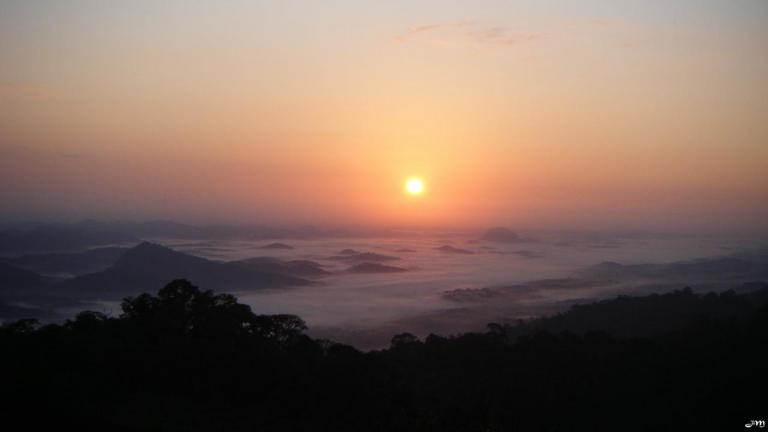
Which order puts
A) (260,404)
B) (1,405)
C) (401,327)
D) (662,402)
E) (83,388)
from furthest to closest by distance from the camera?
(401,327) < (662,402) < (260,404) < (83,388) < (1,405)

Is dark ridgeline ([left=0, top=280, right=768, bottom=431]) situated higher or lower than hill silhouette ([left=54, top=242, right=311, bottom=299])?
lower

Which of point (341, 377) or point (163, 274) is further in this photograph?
point (163, 274)

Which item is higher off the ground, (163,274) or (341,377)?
(163,274)

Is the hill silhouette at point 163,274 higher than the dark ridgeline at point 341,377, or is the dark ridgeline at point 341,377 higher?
the hill silhouette at point 163,274

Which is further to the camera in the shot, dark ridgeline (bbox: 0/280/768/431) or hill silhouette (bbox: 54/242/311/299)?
hill silhouette (bbox: 54/242/311/299)

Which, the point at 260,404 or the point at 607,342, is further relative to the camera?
the point at 607,342

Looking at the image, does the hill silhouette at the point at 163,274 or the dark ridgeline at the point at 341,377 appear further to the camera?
the hill silhouette at the point at 163,274

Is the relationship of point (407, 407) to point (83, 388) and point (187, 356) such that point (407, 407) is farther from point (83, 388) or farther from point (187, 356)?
point (83, 388)

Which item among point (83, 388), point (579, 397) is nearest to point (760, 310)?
point (579, 397)
